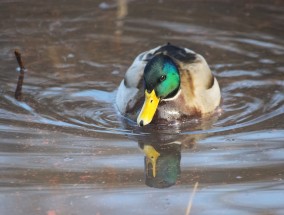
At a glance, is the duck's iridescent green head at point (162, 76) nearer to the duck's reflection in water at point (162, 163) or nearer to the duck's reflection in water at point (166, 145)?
the duck's reflection in water at point (166, 145)

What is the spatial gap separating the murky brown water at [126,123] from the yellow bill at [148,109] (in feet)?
0.49

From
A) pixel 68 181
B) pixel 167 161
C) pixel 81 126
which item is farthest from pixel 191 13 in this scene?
pixel 68 181

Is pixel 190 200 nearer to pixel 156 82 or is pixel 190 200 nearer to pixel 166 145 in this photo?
pixel 166 145

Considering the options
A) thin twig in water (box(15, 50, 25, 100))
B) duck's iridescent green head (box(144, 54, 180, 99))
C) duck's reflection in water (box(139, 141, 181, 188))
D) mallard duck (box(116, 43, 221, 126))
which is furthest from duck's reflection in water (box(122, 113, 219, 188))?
Answer: thin twig in water (box(15, 50, 25, 100))

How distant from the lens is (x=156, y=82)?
808 cm

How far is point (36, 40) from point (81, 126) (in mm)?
3007

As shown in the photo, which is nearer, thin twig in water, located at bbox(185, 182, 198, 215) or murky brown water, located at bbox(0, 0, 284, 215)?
thin twig in water, located at bbox(185, 182, 198, 215)

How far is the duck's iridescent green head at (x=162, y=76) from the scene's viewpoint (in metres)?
8.02

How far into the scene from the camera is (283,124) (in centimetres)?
793

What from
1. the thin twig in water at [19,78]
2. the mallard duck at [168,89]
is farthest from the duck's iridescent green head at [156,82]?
the thin twig in water at [19,78]

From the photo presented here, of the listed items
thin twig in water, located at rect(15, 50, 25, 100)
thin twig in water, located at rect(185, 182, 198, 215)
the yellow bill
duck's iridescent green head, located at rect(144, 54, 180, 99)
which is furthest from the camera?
thin twig in water, located at rect(15, 50, 25, 100)

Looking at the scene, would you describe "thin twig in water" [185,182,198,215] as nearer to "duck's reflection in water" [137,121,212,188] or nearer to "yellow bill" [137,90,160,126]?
"duck's reflection in water" [137,121,212,188]

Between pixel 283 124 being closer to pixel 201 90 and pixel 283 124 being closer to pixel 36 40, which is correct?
pixel 201 90

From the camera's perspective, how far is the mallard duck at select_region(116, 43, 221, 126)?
26.4 feet
